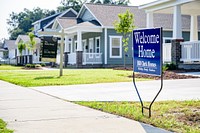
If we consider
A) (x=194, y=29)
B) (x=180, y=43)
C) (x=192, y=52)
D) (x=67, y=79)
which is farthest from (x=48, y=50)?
(x=194, y=29)

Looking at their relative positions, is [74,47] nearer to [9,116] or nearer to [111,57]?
[111,57]

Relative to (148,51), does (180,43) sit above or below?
above

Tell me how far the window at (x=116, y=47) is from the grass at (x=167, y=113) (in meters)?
24.6

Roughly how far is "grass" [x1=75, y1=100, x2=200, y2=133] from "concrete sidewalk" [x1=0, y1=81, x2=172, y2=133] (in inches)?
10.3

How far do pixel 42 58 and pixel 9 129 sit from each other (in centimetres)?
1619

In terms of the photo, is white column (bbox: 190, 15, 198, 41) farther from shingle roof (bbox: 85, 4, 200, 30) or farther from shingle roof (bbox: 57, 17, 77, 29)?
shingle roof (bbox: 57, 17, 77, 29)

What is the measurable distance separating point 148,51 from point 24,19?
110m

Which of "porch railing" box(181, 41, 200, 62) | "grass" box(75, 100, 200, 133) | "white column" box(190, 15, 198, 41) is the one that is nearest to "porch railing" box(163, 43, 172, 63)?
"porch railing" box(181, 41, 200, 62)

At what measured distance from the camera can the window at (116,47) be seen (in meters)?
33.6

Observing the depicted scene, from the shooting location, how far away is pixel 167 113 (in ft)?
24.6

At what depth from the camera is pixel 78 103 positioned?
9.26 m

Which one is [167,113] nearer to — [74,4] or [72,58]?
[72,58]

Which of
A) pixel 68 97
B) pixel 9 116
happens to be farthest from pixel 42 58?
pixel 9 116

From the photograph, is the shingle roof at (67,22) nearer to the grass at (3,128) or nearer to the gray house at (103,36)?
the gray house at (103,36)
